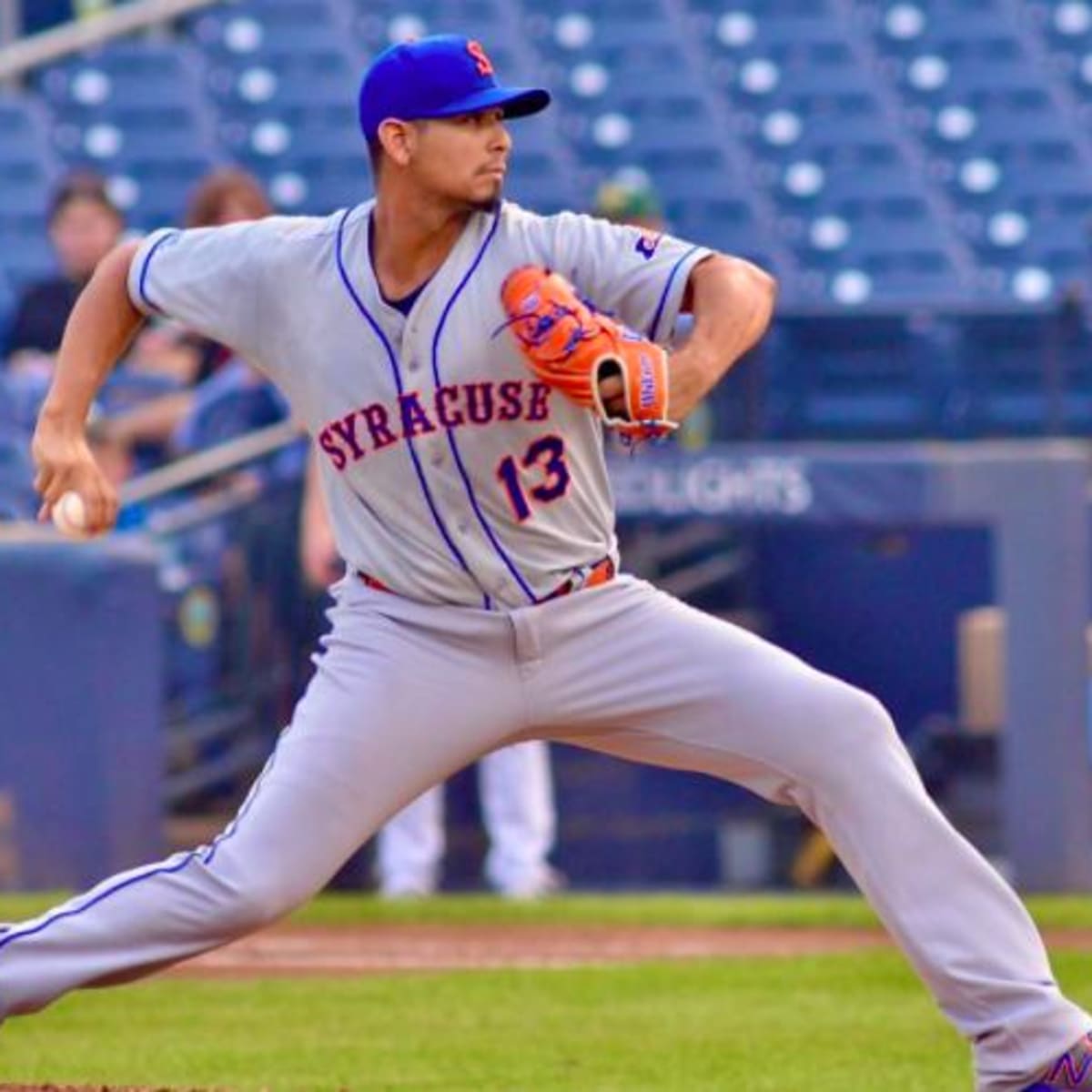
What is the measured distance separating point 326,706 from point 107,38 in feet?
34.1

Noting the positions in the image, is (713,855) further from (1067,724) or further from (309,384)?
(309,384)

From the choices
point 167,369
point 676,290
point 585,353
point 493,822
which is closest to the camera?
point 585,353

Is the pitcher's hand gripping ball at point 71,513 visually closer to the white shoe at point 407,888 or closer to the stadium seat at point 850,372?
the white shoe at point 407,888

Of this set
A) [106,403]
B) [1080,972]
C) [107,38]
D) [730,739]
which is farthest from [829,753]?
[107,38]

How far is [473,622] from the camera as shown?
14.1 ft

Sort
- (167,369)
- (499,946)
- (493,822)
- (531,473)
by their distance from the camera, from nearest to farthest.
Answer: (531,473)
(499,946)
(493,822)
(167,369)

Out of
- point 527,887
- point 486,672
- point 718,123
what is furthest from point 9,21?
point 486,672

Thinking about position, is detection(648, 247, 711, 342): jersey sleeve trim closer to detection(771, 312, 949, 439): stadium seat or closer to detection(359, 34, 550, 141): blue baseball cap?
detection(359, 34, 550, 141): blue baseball cap

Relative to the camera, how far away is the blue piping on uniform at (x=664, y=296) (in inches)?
165

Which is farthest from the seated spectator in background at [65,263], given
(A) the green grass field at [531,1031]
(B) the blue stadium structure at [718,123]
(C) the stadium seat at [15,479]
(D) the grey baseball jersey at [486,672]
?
(D) the grey baseball jersey at [486,672]

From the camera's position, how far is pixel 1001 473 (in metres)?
8.91

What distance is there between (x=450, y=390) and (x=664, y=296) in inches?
13.4

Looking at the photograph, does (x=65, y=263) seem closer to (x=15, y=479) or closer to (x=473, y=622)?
(x=15, y=479)

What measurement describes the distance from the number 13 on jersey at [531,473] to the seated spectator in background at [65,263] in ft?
19.5
